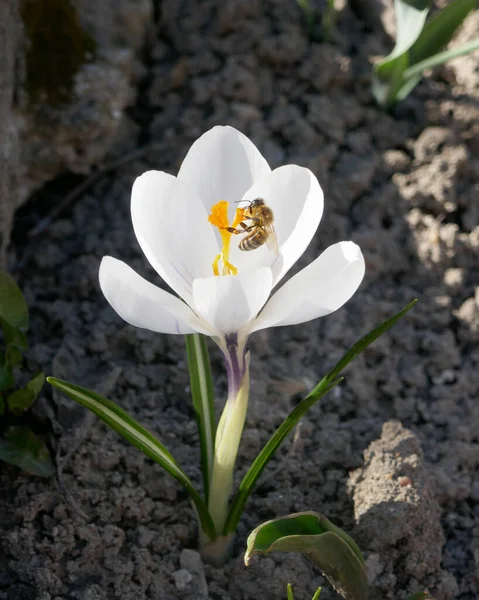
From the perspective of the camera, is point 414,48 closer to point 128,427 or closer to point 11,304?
point 11,304

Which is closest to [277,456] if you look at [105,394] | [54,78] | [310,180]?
[105,394]

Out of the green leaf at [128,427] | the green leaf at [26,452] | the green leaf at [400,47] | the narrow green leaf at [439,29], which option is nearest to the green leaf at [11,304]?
the green leaf at [26,452]

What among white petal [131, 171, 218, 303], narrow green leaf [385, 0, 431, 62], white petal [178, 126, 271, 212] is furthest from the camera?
narrow green leaf [385, 0, 431, 62]

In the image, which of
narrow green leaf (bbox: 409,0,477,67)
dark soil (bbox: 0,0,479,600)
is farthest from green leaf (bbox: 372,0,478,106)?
dark soil (bbox: 0,0,479,600)

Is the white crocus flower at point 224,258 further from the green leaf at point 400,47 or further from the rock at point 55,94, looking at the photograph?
the green leaf at point 400,47

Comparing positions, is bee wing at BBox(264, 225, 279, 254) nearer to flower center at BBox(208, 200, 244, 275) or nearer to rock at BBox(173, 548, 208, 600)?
flower center at BBox(208, 200, 244, 275)

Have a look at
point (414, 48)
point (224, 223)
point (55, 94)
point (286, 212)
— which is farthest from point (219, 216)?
point (414, 48)
